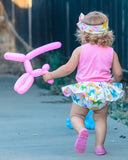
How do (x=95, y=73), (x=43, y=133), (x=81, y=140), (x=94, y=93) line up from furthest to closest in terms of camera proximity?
(x=43, y=133)
(x=95, y=73)
(x=94, y=93)
(x=81, y=140)

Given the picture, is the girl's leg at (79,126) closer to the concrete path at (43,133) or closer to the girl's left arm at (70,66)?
the concrete path at (43,133)

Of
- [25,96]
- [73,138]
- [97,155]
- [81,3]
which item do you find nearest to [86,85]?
[97,155]

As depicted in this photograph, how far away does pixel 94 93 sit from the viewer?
14.9 ft

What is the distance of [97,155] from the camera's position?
464cm

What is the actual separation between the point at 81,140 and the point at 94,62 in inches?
30.4

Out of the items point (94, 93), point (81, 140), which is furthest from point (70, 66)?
point (81, 140)

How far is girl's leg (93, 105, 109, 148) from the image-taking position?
460 cm

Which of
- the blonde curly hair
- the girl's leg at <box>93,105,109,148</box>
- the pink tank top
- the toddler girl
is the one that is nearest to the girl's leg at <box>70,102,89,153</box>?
Answer: the toddler girl

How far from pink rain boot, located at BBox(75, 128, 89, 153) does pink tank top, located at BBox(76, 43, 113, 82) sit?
1.83 feet

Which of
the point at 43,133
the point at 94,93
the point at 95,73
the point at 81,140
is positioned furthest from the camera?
the point at 43,133

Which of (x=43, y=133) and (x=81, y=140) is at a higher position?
(x=81, y=140)

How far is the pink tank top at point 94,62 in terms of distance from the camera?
183 inches

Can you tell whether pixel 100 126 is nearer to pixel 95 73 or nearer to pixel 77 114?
pixel 77 114

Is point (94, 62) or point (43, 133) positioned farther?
point (43, 133)
